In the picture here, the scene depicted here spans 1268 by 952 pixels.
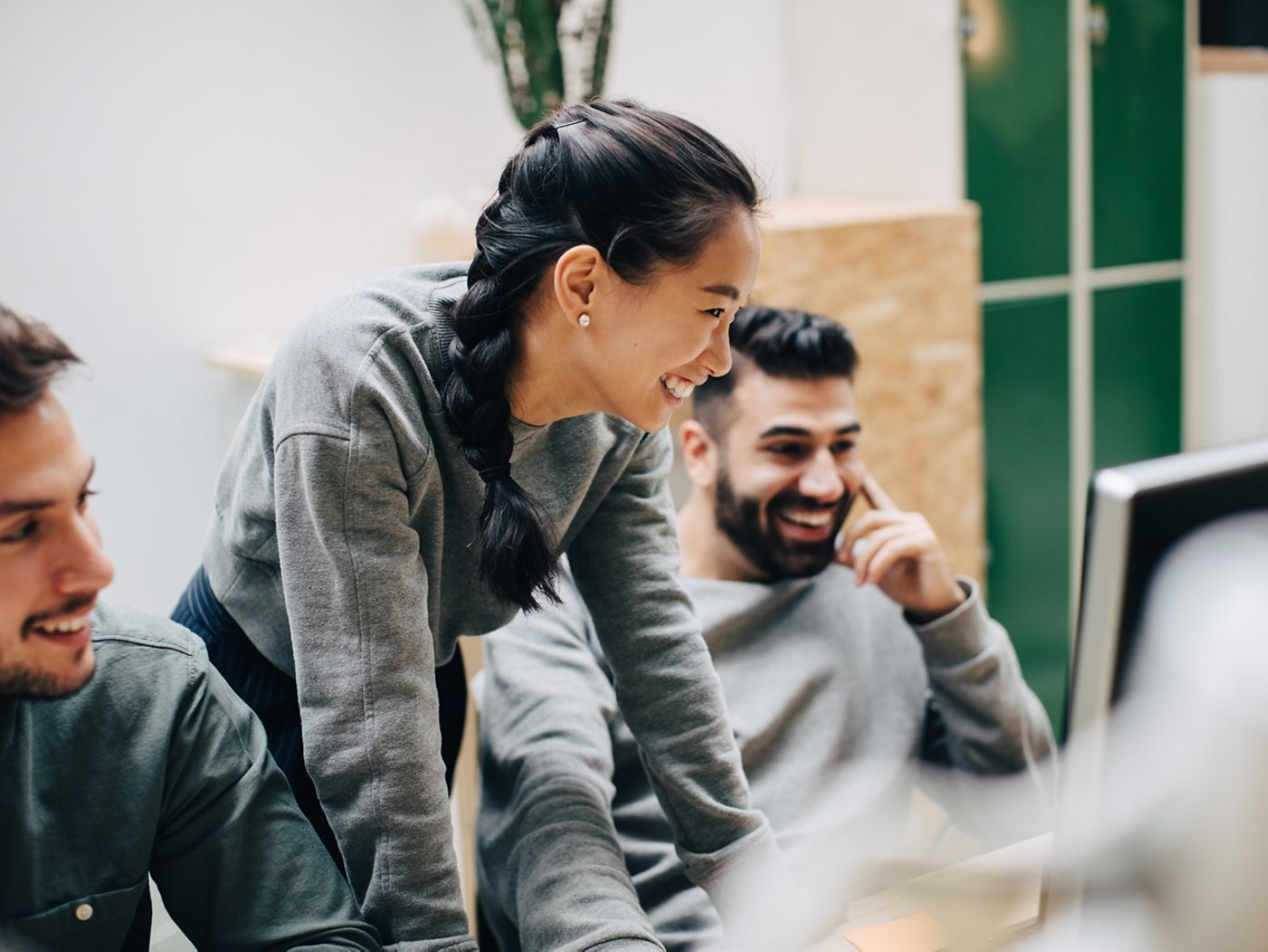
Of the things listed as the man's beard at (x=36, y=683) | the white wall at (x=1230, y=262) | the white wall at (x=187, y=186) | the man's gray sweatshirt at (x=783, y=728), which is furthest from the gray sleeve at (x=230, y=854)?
the white wall at (x=1230, y=262)

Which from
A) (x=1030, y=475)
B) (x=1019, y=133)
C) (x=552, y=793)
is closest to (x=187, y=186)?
(x=552, y=793)

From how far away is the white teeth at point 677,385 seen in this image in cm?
107

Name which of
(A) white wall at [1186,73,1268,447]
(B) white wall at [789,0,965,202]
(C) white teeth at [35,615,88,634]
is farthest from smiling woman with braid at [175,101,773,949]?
(A) white wall at [1186,73,1268,447]

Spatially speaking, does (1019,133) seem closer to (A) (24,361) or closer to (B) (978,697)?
(B) (978,697)

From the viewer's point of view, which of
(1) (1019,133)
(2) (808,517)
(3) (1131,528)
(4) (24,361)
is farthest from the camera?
(1) (1019,133)

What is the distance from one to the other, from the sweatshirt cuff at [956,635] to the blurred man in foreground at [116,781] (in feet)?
2.70

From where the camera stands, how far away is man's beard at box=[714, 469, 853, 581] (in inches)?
66.0

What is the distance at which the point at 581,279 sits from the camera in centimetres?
101

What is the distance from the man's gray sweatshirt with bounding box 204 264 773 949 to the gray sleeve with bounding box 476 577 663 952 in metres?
0.10

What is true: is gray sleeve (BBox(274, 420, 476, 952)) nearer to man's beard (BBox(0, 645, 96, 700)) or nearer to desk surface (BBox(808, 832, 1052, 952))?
man's beard (BBox(0, 645, 96, 700))

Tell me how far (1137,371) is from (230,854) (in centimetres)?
257

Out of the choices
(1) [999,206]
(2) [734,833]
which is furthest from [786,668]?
(1) [999,206]

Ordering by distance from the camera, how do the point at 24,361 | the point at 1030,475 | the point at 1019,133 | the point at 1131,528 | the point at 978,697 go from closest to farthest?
the point at 1131,528, the point at 24,361, the point at 978,697, the point at 1019,133, the point at 1030,475

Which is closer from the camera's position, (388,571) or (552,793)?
(388,571)
